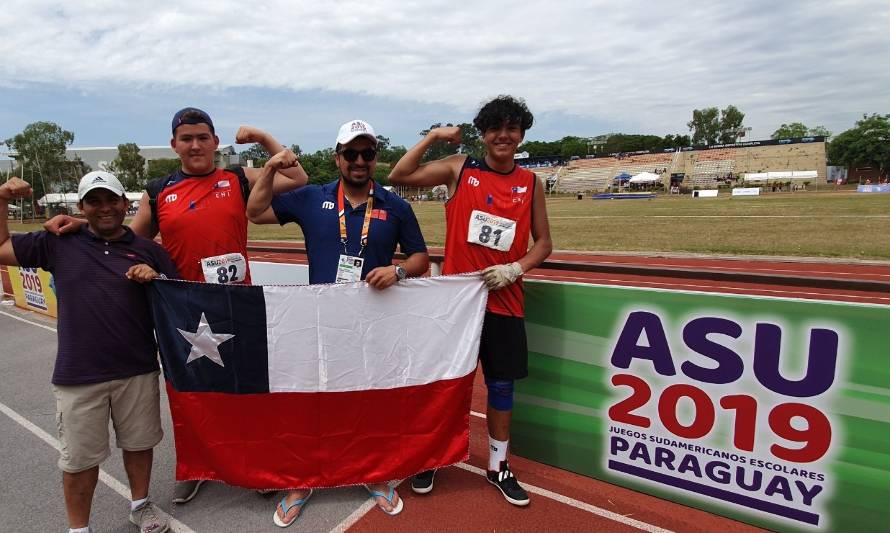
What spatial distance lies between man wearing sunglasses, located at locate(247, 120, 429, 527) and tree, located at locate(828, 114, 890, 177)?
102495mm

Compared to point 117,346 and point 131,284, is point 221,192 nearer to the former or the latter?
point 131,284

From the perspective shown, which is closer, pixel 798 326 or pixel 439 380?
pixel 798 326

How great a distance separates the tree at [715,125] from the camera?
116 meters

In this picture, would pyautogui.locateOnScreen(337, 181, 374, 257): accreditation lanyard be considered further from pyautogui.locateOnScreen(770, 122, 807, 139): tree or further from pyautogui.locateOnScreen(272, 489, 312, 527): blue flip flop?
pyautogui.locateOnScreen(770, 122, 807, 139): tree

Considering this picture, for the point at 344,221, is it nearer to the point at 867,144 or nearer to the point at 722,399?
the point at 722,399

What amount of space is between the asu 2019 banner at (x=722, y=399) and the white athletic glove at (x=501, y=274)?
1.79ft

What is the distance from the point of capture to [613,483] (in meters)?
3.17

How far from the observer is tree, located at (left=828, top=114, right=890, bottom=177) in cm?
7681

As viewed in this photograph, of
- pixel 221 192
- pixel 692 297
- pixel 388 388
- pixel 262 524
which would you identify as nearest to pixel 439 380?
pixel 388 388

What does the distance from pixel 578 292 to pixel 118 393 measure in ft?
8.90

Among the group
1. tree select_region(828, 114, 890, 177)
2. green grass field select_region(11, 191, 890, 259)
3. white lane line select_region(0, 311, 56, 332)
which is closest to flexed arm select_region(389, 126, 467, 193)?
white lane line select_region(0, 311, 56, 332)

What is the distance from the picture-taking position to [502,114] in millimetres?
2855

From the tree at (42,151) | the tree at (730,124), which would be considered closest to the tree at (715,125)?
the tree at (730,124)

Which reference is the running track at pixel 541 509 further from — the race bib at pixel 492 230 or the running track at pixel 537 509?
the race bib at pixel 492 230
